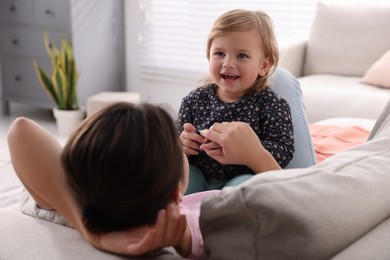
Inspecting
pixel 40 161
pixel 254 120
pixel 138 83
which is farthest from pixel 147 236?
pixel 138 83

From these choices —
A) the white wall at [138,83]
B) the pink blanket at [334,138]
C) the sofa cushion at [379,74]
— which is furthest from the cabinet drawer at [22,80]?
the pink blanket at [334,138]

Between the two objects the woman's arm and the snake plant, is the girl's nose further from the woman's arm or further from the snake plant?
the snake plant

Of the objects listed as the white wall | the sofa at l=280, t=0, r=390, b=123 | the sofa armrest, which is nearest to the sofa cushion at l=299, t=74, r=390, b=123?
the sofa at l=280, t=0, r=390, b=123

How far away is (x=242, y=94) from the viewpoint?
5.02 ft

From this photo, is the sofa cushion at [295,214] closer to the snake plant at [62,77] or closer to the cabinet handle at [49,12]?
the snake plant at [62,77]

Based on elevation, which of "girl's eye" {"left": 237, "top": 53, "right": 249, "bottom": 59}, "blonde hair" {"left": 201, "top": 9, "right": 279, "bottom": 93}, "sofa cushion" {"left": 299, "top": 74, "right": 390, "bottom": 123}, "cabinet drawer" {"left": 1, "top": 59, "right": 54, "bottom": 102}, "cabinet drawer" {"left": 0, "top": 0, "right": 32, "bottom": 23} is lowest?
"cabinet drawer" {"left": 1, "top": 59, "right": 54, "bottom": 102}

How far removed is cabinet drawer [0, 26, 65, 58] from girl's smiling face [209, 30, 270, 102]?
8.68 ft

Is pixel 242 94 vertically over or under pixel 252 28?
under

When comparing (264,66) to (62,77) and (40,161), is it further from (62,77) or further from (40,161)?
(62,77)

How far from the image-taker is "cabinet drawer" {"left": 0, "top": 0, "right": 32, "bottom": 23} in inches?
158

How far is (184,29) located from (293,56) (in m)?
1.12

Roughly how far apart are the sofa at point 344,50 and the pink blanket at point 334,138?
39.4 inches

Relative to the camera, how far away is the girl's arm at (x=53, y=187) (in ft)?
2.60

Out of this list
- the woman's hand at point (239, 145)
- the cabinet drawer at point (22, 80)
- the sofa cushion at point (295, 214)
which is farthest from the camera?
the cabinet drawer at point (22, 80)
